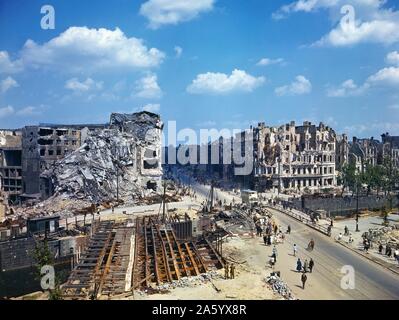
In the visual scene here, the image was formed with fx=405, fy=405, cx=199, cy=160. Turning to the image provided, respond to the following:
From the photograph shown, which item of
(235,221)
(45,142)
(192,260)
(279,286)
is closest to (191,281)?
A: (279,286)

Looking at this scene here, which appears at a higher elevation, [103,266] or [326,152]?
[326,152]

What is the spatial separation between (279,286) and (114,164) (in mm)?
55710

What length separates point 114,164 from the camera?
79250 millimetres

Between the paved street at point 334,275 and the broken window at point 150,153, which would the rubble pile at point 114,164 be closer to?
the broken window at point 150,153

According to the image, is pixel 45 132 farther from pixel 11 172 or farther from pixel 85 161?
pixel 85 161

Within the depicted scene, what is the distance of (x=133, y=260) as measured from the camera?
36.2 m

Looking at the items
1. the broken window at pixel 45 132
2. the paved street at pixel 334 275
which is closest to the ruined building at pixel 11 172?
the broken window at pixel 45 132

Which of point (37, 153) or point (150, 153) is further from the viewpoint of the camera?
point (150, 153)

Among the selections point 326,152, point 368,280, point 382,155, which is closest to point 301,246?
point 368,280

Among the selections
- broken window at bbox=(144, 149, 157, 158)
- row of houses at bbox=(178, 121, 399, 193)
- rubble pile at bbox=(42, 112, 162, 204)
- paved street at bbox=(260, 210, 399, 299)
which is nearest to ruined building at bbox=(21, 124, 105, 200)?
rubble pile at bbox=(42, 112, 162, 204)

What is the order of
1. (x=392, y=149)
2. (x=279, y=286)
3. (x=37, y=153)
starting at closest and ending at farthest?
(x=279, y=286) → (x=37, y=153) → (x=392, y=149)

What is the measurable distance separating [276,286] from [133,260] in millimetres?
13472

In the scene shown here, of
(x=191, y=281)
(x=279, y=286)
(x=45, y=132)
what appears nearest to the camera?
(x=279, y=286)
